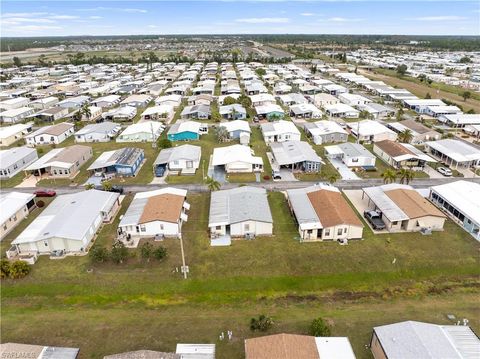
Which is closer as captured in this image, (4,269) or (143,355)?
(143,355)

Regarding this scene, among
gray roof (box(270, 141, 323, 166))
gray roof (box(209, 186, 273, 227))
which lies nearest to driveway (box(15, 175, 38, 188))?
gray roof (box(209, 186, 273, 227))

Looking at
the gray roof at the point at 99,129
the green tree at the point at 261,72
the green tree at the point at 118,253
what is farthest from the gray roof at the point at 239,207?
the green tree at the point at 261,72

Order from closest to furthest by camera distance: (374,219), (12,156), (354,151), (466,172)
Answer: (374,219) → (466,172) → (12,156) → (354,151)

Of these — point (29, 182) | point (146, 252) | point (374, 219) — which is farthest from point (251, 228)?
point (29, 182)

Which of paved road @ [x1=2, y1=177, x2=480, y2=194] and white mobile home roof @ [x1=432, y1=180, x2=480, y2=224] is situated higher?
white mobile home roof @ [x1=432, y1=180, x2=480, y2=224]

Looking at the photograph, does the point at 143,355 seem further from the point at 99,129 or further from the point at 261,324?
the point at 99,129

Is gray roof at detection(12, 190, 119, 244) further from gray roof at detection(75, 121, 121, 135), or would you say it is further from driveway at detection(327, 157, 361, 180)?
driveway at detection(327, 157, 361, 180)

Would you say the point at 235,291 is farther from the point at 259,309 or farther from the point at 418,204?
the point at 418,204
